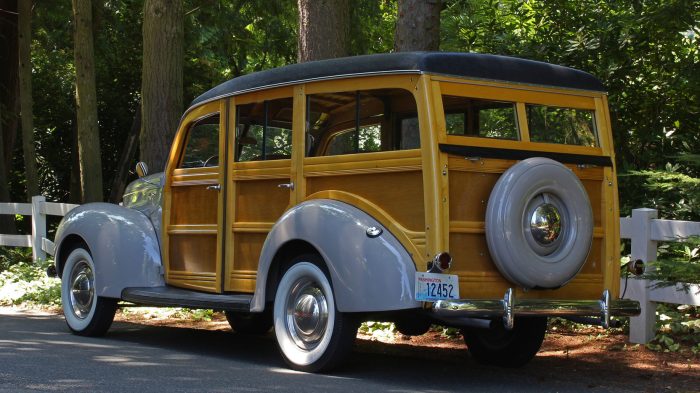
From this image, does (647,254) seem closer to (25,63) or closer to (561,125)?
(561,125)

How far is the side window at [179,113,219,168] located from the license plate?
2829 millimetres

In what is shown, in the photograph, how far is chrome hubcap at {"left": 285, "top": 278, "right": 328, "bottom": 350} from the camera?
7562 mm

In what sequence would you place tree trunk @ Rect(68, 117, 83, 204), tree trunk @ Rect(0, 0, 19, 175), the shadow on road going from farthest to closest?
tree trunk @ Rect(68, 117, 83, 204) → tree trunk @ Rect(0, 0, 19, 175) → the shadow on road

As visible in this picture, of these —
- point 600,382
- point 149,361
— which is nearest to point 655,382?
point 600,382

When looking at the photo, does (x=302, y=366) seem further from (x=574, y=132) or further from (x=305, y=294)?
(x=574, y=132)

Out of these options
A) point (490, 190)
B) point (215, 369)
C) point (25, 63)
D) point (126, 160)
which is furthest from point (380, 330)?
point (126, 160)

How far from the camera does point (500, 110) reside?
25.3 feet

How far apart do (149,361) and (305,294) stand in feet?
4.24

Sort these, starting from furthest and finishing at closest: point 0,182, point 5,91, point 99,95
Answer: point 99,95, point 5,91, point 0,182

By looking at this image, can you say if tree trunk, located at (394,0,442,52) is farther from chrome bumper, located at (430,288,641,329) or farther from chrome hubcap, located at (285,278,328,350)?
chrome bumper, located at (430,288,641,329)

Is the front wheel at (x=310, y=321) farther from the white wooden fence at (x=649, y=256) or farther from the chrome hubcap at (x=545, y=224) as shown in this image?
the white wooden fence at (x=649, y=256)

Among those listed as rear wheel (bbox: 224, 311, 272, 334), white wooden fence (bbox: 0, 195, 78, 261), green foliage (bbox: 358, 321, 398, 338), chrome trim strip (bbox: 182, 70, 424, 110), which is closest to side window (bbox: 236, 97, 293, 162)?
chrome trim strip (bbox: 182, 70, 424, 110)

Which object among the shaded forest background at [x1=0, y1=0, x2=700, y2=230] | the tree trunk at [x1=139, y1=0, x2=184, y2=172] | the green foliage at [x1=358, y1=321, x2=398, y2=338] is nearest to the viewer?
the green foliage at [x1=358, y1=321, x2=398, y2=338]

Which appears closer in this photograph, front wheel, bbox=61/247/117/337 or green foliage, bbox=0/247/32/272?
front wheel, bbox=61/247/117/337
